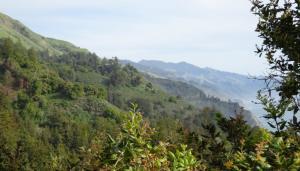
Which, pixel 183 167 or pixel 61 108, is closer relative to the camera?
pixel 183 167

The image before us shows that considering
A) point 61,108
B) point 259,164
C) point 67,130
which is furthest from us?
point 61,108

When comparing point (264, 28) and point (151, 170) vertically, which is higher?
point (264, 28)

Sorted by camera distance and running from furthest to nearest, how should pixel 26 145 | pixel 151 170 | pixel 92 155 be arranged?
pixel 26 145
pixel 92 155
pixel 151 170

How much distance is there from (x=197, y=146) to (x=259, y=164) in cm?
419

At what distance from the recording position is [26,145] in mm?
115438

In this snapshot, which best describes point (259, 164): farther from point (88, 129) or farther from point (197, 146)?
Result: point (88, 129)

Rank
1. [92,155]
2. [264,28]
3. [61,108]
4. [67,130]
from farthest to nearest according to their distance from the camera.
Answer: [61,108], [67,130], [264,28], [92,155]

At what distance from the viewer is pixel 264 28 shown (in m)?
8.73

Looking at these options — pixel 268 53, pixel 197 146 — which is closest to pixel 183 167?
pixel 197 146

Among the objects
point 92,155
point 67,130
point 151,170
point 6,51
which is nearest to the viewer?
point 151,170

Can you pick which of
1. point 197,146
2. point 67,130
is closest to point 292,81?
point 197,146

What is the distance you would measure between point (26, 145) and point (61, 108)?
Answer: 5652cm

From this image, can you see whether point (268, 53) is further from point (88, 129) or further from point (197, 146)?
point (88, 129)

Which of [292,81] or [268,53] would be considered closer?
[292,81]
